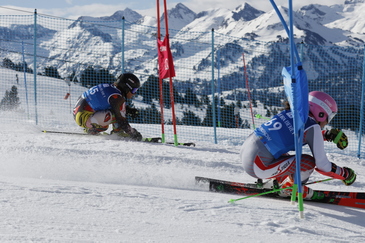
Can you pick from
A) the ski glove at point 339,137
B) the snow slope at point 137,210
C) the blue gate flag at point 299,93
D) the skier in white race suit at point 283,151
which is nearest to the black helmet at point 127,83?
the snow slope at point 137,210

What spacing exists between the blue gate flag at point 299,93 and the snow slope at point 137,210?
2.62 feet

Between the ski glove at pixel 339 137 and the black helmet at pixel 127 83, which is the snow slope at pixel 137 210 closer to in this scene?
the ski glove at pixel 339 137

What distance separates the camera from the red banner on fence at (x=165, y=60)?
7598mm

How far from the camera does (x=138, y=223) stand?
309 cm

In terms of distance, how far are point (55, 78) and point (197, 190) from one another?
12931 millimetres

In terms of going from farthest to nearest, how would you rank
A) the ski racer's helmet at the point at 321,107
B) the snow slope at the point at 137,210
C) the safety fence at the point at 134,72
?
the safety fence at the point at 134,72 < the ski racer's helmet at the point at 321,107 < the snow slope at the point at 137,210

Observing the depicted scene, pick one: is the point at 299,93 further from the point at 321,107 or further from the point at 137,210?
the point at 137,210

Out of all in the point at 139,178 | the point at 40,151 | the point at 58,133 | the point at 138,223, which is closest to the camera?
the point at 138,223

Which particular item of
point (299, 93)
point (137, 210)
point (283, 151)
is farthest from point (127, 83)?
point (299, 93)

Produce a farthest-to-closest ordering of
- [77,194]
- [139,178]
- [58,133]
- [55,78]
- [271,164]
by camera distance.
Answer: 1. [55,78]
2. [58,133]
3. [139,178]
4. [271,164]
5. [77,194]

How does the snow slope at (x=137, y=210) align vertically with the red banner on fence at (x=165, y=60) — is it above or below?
below

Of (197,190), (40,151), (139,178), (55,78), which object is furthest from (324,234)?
(55,78)

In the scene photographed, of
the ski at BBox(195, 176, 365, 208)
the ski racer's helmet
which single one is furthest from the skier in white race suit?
the ski at BBox(195, 176, 365, 208)

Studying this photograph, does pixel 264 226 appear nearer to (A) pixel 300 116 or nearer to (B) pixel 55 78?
(A) pixel 300 116
